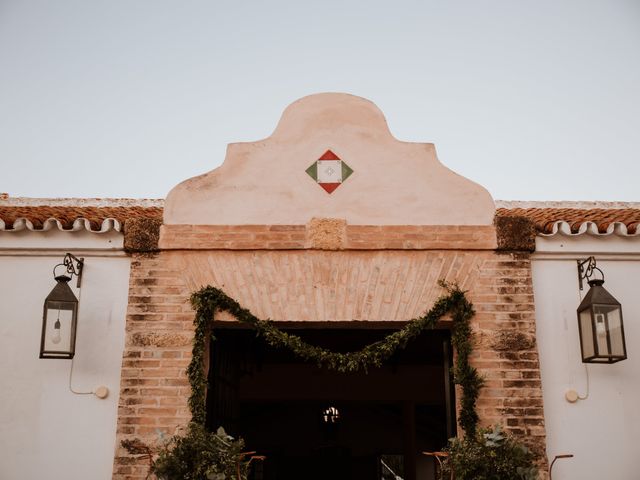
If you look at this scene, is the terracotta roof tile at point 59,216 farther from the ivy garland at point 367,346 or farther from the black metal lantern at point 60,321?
the ivy garland at point 367,346

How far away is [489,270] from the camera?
512 centimetres

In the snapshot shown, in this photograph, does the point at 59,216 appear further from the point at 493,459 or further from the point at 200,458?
the point at 493,459

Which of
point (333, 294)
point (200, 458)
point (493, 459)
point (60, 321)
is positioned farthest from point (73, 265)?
point (493, 459)

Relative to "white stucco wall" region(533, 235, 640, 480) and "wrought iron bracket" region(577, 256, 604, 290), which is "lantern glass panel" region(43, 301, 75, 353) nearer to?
"white stucco wall" region(533, 235, 640, 480)

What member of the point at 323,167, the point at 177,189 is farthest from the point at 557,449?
the point at 177,189

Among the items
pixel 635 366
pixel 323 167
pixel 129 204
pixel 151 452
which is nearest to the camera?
pixel 151 452

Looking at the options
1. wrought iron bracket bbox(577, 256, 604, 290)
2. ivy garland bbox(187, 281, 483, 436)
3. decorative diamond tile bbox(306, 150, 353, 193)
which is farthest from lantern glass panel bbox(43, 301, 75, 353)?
wrought iron bracket bbox(577, 256, 604, 290)

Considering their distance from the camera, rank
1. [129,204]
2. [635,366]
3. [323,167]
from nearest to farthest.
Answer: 1. [635,366]
2. [323,167]
3. [129,204]

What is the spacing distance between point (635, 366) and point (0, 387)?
483 cm

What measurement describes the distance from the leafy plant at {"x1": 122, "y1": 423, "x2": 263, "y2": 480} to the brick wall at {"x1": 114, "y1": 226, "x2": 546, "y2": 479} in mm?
292

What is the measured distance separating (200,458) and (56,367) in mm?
1400

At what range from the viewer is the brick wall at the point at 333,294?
4832 mm

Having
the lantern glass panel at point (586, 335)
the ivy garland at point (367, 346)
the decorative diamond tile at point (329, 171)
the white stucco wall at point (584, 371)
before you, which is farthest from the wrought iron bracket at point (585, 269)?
the decorative diamond tile at point (329, 171)

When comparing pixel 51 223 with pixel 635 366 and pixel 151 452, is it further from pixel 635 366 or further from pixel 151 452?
pixel 635 366
